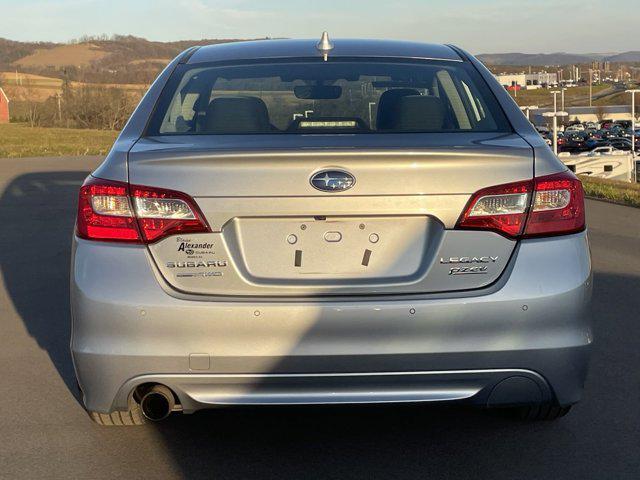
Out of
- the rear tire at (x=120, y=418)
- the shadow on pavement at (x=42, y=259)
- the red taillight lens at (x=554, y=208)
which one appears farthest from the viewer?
the shadow on pavement at (x=42, y=259)

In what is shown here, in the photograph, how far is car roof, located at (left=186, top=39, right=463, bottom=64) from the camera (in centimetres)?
474

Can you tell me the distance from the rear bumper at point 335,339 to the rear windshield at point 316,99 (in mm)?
741

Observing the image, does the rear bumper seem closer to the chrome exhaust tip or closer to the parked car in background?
the chrome exhaust tip

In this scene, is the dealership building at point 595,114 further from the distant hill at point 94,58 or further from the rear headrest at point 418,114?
the rear headrest at point 418,114

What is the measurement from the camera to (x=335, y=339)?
3.49 m

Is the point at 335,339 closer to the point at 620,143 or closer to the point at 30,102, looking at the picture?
the point at 620,143

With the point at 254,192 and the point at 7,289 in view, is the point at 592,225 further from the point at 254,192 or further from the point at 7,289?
the point at 254,192

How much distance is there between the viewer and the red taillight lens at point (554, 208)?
3.59 metres

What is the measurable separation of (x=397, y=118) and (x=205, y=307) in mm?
1291

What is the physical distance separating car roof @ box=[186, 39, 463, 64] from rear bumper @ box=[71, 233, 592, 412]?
4.85 ft

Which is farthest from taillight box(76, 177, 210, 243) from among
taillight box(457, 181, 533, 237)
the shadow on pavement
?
the shadow on pavement

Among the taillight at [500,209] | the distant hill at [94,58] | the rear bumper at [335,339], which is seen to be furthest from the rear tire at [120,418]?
the distant hill at [94,58]

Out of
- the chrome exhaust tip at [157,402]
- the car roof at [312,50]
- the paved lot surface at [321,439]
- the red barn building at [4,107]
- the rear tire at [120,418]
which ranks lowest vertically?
the red barn building at [4,107]

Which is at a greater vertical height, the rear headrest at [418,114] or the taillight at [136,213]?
the rear headrest at [418,114]
